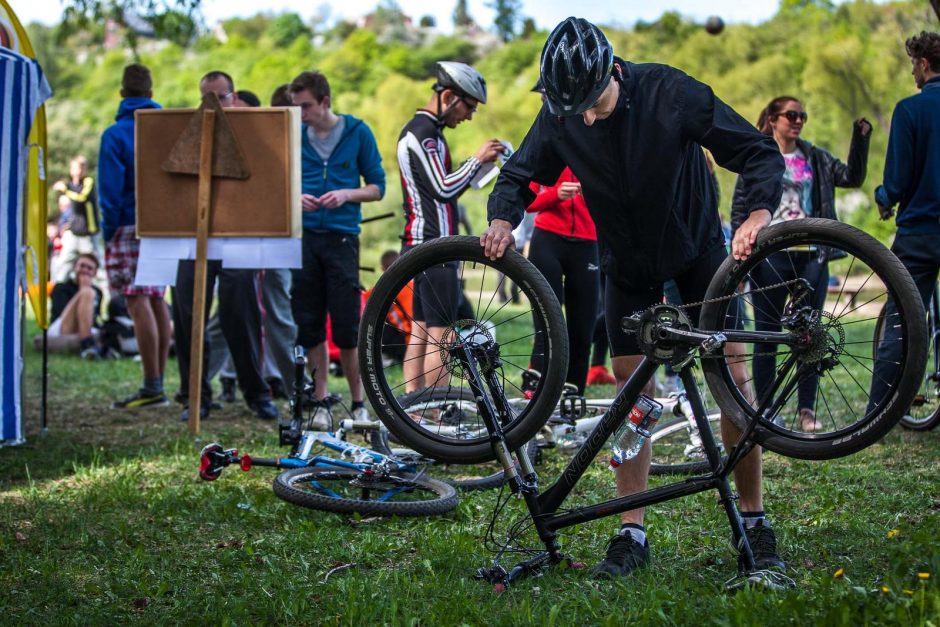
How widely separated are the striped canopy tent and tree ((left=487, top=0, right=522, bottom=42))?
392 feet

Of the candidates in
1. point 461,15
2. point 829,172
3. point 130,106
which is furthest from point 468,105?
point 461,15

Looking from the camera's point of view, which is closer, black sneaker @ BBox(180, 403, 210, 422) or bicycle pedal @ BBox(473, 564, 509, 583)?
bicycle pedal @ BBox(473, 564, 509, 583)

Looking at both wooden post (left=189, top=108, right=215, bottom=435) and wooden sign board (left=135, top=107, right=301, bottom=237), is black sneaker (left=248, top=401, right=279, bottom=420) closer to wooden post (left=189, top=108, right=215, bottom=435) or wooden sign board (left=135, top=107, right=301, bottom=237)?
wooden post (left=189, top=108, right=215, bottom=435)

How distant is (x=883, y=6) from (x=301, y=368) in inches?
1713

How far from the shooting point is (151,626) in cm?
351

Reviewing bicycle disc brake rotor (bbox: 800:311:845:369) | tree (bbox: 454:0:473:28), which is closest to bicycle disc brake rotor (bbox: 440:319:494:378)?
bicycle disc brake rotor (bbox: 800:311:845:369)

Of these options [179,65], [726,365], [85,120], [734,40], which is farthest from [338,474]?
[179,65]

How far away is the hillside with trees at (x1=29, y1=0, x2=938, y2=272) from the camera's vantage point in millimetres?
33188

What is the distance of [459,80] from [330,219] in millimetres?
1398

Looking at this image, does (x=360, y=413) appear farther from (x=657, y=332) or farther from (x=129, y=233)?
(x=657, y=332)

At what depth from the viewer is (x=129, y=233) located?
8.05m

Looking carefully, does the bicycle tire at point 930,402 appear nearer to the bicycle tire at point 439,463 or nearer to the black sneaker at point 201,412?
the bicycle tire at point 439,463

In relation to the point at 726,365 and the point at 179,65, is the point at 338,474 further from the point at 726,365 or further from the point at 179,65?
the point at 179,65

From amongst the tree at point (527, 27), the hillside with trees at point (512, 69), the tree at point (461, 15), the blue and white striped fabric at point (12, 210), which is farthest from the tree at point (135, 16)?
the tree at point (461, 15)
